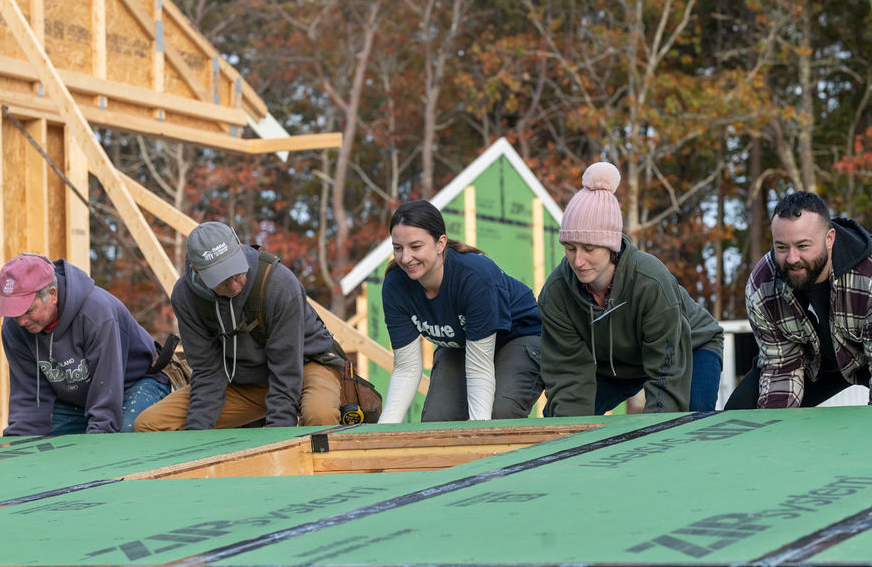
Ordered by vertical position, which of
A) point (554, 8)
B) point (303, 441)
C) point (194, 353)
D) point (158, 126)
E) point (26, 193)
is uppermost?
point (554, 8)

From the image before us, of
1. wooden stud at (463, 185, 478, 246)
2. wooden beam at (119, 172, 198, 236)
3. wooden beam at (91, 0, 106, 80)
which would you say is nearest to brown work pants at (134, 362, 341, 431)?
wooden beam at (119, 172, 198, 236)

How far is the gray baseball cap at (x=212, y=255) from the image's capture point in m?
4.02

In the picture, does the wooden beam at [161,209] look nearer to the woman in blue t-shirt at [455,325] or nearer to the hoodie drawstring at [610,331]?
the woman in blue t-shirt at [455,325]

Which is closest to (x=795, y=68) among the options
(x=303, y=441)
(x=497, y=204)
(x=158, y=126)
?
(x=497, y=204)

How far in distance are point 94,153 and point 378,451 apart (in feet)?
9.88

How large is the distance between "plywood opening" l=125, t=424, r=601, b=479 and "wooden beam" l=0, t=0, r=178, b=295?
7.66 feet

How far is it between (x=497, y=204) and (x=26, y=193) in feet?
14.9

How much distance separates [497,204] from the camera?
385 inches

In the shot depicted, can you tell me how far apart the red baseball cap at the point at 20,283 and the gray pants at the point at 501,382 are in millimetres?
1693

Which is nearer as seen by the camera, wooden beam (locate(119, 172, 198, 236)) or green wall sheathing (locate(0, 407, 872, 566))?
green wall sheathing (locate(0, 407, 872, 566))

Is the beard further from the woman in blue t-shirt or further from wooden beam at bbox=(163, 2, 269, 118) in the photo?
wooden beam at bbox=(163, 2, 269, 118)

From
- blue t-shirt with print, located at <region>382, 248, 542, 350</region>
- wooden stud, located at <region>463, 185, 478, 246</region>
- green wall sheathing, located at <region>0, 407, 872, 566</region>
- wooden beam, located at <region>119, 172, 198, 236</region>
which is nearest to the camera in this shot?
green wall sheathing, located at <region>0, 407, 872, 566</region>

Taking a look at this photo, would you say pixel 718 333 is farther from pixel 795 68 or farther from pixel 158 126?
pixel 795 68

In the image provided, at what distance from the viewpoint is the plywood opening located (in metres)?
3.27
